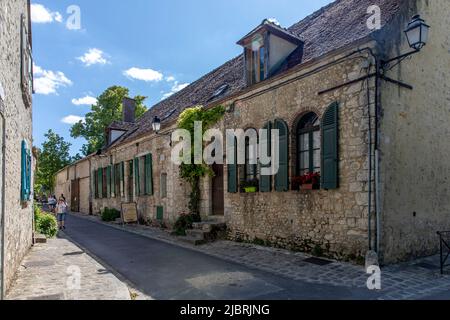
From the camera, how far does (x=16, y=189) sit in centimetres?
654

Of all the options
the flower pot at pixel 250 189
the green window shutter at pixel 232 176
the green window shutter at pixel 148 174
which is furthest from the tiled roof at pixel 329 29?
the green window shutter at pixel 148 174

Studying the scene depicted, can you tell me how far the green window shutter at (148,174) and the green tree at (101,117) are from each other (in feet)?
46.7

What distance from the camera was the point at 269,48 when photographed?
9.69 meters

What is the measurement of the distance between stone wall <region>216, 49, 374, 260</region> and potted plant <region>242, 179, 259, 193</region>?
187 mm

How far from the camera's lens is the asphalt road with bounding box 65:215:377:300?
5431mm

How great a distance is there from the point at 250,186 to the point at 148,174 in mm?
7255

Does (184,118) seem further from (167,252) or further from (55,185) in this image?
(55,185)

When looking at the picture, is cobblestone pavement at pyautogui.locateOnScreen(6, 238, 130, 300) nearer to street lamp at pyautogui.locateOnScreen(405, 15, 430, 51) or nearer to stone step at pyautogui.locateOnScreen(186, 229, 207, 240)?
stone step at pyautogui.locateOnScreen(186, 229, 207, 240)

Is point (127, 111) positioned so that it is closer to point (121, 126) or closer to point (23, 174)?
point (121, 126)

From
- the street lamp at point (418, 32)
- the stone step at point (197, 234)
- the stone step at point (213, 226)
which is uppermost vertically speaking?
the street lamp at point (418, 32)

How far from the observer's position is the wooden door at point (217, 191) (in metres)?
11.6

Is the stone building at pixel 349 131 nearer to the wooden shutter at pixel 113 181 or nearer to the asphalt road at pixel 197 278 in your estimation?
the asphalt road at pixel 197 278
